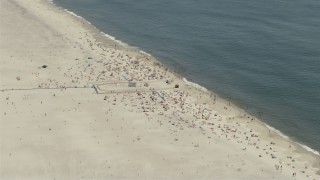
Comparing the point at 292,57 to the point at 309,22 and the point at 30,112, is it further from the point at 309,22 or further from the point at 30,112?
the point at 30,112

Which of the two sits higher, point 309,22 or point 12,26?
point 309,22

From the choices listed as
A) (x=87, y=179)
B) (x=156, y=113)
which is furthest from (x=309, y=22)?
(x=87, y=179)

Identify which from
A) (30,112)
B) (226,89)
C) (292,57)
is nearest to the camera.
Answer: (30,112)

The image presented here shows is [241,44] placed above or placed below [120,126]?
above

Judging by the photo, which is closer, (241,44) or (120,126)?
(120,126)

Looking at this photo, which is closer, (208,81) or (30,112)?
(30,112)
